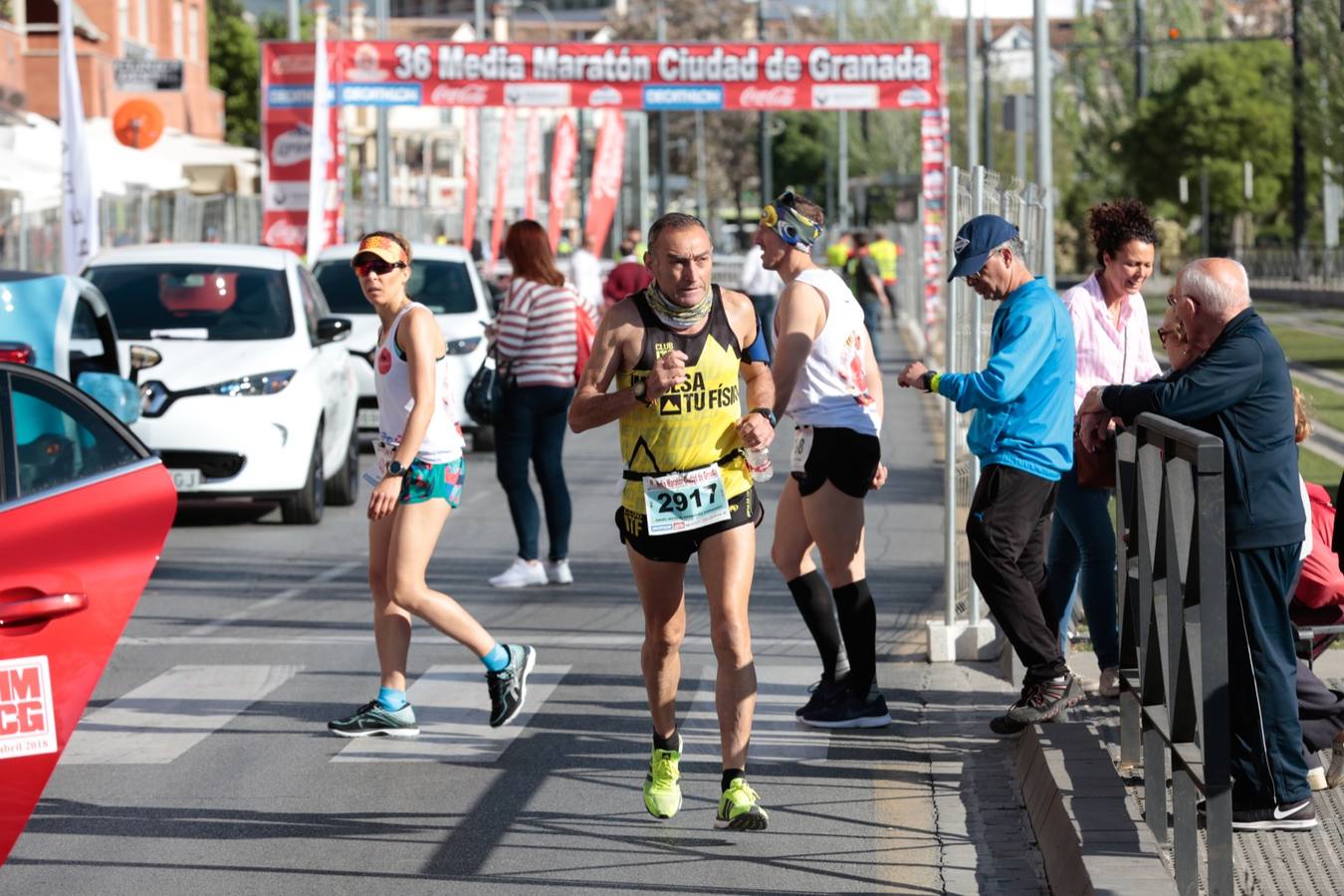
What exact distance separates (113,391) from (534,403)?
2.27m

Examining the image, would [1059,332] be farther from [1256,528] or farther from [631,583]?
[631,583]

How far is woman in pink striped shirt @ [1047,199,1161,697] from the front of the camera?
797 cm

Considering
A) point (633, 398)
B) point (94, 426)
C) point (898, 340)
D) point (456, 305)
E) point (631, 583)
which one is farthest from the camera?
point (898, 340)

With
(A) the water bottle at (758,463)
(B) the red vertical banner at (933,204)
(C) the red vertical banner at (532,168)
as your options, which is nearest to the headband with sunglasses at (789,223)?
(A) the water bottle at (758,463)

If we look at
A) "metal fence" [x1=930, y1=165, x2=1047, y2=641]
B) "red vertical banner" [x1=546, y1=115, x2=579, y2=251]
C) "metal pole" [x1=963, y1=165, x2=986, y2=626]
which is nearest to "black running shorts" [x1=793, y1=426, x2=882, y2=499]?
"metal fence" [x1=930, y1=165, x2=1047, y2=641]

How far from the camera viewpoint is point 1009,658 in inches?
350

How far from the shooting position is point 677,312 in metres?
6.42

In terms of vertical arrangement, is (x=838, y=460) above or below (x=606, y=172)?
below

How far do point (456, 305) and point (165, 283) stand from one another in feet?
13.2

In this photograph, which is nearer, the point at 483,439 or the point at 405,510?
the point at 405,510

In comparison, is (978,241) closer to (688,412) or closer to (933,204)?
(688,412)

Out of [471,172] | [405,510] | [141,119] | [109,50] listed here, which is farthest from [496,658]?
[109,50]

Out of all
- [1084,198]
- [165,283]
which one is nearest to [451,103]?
[165,283]

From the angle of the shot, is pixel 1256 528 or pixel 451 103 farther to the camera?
pixel 451 103
